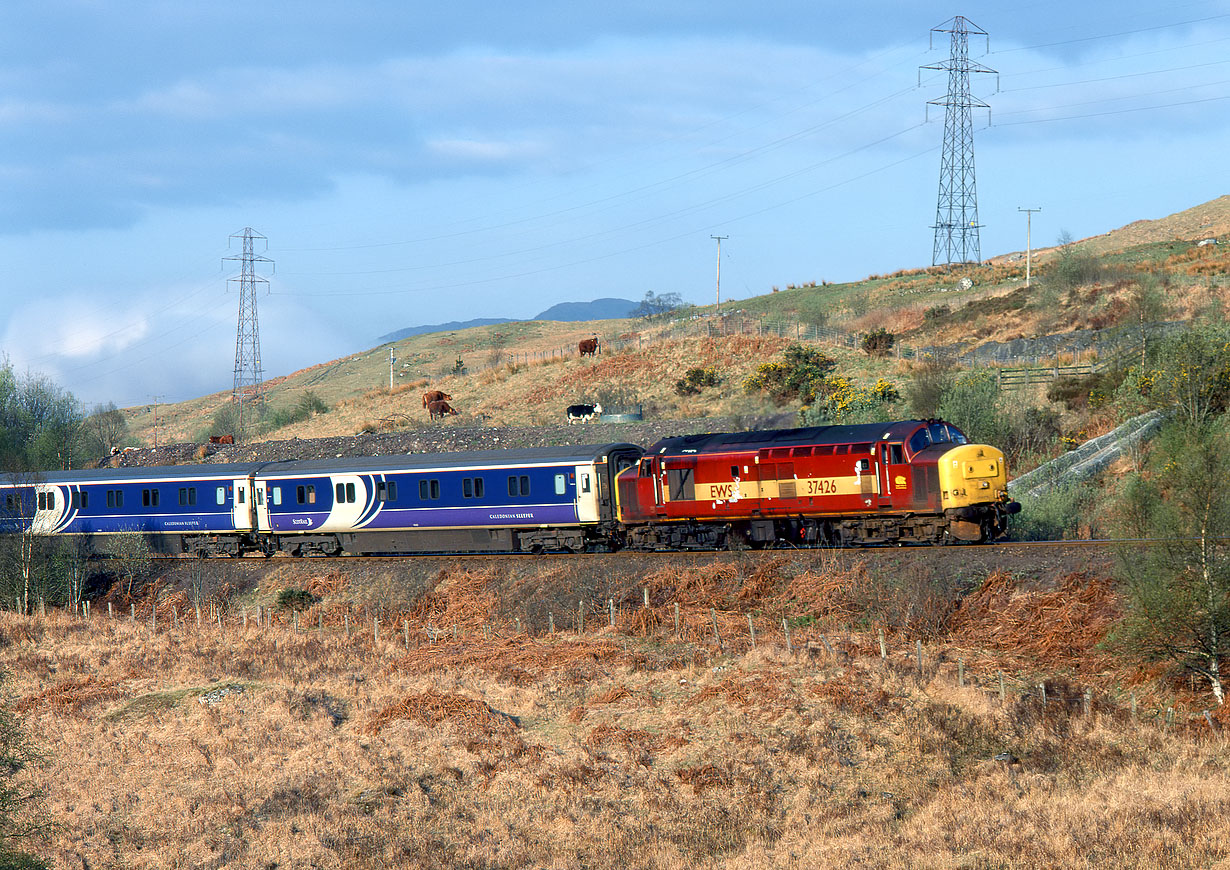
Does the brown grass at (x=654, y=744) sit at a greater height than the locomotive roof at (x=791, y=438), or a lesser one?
lesser

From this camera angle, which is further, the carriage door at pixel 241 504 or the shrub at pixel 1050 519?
the carriage door at pixel 241 504

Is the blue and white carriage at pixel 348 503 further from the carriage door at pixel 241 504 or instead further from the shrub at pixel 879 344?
the shrub at pixel 879 344

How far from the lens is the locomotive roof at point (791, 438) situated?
30.6 m

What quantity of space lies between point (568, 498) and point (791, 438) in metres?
7.85

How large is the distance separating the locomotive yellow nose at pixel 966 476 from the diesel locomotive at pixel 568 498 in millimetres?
39

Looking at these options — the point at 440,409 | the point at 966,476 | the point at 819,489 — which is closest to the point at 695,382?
the point at 440,409

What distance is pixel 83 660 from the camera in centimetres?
3259

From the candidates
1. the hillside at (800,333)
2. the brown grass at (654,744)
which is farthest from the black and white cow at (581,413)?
the brown grass at (654,744)

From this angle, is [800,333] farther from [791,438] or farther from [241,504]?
[791,438]

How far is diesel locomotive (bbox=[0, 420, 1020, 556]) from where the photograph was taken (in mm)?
30156

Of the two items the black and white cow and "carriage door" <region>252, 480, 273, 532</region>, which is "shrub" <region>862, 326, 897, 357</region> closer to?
the black and white cow

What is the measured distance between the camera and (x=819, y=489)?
31.1 m

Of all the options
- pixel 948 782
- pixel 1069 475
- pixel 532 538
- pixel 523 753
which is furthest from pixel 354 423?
pixel 948 782

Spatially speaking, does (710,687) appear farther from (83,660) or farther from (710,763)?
(83,660)
